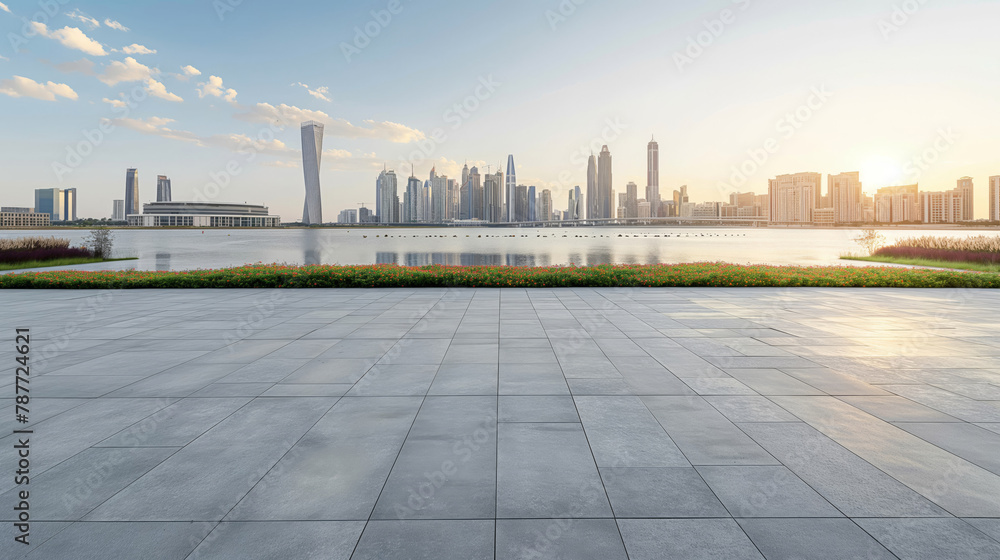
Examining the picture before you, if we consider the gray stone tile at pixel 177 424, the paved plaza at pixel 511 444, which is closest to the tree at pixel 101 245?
the paved plaza at pixel 511 444

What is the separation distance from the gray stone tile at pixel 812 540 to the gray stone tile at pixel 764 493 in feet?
0.28

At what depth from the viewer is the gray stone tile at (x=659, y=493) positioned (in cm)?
318

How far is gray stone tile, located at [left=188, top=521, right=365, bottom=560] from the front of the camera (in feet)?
9.12

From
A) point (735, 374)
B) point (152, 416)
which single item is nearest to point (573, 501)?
→ point (735, 374)

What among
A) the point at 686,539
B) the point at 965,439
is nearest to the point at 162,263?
the point at 686,539

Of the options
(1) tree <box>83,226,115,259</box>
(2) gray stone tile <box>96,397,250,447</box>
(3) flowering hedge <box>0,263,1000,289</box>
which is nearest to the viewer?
(2) gray stone tile <box>96,397,250,447</box>

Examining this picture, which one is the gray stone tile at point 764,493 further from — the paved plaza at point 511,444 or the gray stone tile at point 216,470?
the gray stone tile at point 216,470

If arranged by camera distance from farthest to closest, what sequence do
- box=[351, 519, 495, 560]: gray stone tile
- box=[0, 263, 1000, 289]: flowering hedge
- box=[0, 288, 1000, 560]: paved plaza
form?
box=[0, 263, 1000, 289]: flowering hedge < box=[0, 288, 1000, 560]: paved plaza < box=[351, 519, 495, 560]: gray stone tile

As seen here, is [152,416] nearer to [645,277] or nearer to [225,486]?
[225,486]

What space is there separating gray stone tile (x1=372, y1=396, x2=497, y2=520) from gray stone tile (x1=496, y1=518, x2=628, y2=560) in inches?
9.6

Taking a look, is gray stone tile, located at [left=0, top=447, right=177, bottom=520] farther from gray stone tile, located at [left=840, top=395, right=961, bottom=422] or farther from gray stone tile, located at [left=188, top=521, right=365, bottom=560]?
gray stone tile, located at [left=840, top=395, right=961, bottom=422]

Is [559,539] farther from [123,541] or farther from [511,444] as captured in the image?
[123,541]

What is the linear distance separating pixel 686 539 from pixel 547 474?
3.51ft

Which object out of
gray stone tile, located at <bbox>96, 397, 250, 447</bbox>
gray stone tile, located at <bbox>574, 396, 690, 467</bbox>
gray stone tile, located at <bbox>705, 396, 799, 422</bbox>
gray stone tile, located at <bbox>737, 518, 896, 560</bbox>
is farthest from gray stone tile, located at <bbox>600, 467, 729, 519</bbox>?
gray stone tile, located at <bbox>96, 397, 250, 447</bbox>
